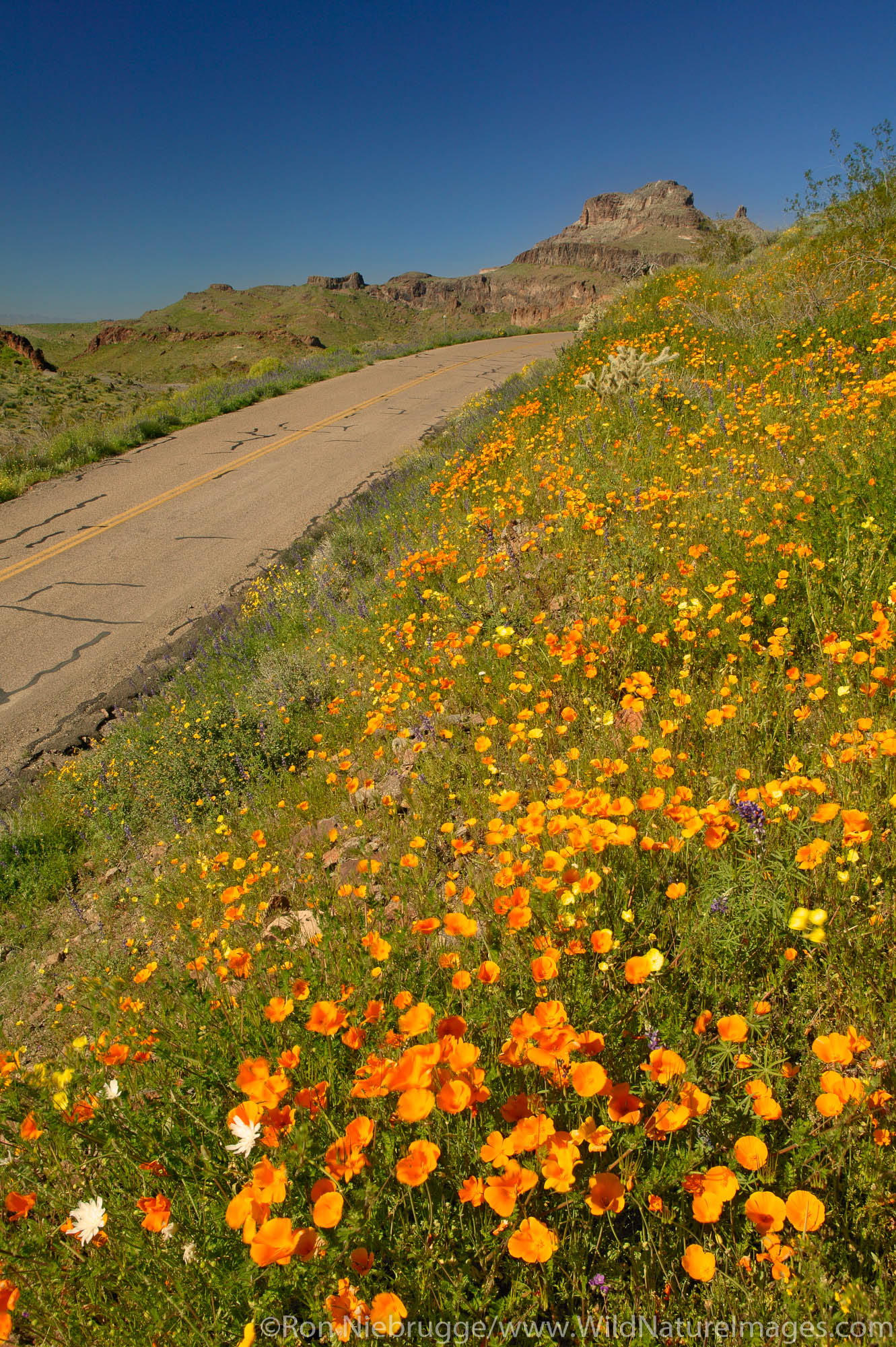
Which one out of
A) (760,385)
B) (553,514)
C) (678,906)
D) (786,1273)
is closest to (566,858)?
(678,906)

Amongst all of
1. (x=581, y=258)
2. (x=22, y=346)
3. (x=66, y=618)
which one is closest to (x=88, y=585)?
(x=66, y=618)

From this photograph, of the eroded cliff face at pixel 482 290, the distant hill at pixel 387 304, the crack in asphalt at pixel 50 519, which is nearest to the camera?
the crack in asphalt at pixel 50 519

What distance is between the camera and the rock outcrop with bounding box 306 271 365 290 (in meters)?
173

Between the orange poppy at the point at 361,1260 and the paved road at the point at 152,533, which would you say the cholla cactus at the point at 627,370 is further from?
the orange poppy at the point at 361,1260

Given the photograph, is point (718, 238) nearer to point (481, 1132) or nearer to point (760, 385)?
point (760, 385)

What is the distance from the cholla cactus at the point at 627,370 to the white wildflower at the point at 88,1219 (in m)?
8.22

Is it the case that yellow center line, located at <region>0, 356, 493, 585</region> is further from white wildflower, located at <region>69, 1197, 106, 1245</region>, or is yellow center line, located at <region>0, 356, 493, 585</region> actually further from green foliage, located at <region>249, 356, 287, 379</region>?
green foliage, located at <region>249, 356, 287, 379</region>

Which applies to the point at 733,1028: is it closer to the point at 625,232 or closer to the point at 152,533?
the point at 152,533

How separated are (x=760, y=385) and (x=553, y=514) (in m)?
3.00

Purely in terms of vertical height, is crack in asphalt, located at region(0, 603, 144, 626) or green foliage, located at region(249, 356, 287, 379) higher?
green foliage, located at region(249, 356, 287, 379)

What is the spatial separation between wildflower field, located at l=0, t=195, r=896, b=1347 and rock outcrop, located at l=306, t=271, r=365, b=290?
197 m

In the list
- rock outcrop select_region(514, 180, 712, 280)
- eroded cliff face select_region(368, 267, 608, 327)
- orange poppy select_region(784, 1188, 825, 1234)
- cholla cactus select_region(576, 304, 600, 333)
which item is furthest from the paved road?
eroded cliff face select_region(368, 267, 608, 327)

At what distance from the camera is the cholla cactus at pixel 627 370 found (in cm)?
762

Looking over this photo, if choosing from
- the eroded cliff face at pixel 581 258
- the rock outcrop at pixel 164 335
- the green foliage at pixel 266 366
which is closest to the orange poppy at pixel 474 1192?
the green foliage at pixel 266 366
